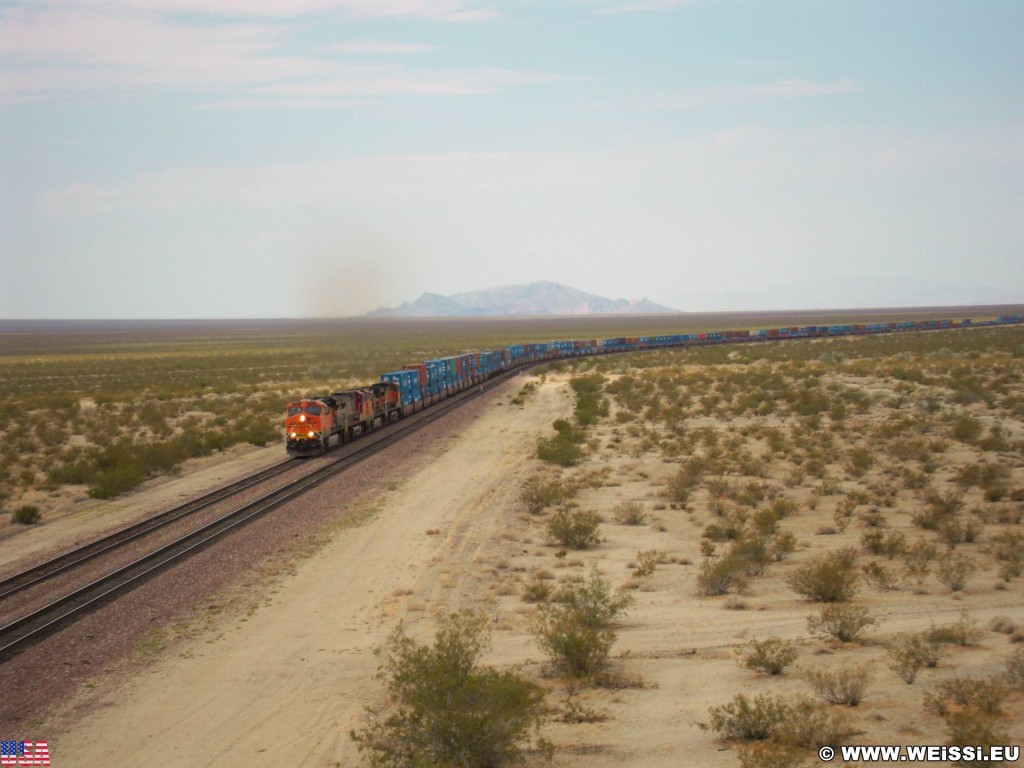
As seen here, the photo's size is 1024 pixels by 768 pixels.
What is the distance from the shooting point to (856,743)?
9555 mm

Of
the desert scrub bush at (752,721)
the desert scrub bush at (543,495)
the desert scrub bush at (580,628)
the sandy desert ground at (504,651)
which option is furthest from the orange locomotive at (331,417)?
the desert scrub bush at (752,721)

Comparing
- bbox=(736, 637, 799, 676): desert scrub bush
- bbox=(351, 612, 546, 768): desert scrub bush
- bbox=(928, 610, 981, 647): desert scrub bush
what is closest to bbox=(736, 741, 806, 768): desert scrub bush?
bbox=(736, 637, 799, 676): desert scrub bush

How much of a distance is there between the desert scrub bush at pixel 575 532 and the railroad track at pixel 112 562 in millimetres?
8545

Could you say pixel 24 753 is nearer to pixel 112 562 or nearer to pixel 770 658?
pixel 770 658

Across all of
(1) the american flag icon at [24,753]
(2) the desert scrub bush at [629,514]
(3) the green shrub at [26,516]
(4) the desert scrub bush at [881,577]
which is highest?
(4) the desert scrub bush at [881,577]

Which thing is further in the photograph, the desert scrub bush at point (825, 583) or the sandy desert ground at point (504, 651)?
the desert scrub bush at point (825, 583)

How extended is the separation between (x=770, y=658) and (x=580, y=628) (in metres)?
2.76

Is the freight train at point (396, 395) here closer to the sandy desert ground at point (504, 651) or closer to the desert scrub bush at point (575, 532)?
the sandy desert ground at point (504, 651)

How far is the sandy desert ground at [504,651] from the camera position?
1058cm

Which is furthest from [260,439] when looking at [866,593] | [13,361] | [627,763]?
[13,361]

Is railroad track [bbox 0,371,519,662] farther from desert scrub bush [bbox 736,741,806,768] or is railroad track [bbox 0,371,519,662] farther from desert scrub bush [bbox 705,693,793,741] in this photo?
desert scrub bush [bbox 736,741,806,768]

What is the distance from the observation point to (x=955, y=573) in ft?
50.2

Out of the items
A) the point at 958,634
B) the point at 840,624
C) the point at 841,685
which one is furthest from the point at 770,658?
the point at 958,634

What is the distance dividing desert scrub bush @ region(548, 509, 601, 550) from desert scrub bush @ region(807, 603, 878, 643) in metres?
6.97
